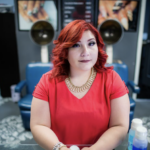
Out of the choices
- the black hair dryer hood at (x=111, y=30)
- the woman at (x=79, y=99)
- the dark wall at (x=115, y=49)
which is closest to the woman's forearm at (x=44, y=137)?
the woman at (x=79, y=99)

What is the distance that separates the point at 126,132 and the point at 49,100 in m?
0.53

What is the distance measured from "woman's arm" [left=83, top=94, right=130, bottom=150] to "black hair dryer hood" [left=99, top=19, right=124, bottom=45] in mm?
1491

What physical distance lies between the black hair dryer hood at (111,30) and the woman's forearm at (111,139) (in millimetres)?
1629

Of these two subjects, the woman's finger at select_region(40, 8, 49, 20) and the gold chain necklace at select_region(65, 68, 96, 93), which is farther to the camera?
the woman's finger at select_region(40, 8, 49, 20)

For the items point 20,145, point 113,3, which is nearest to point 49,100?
point 20,145

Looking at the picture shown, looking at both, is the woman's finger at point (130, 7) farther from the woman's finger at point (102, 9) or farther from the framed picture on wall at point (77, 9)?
the framed picture on wall at point (77, 9)

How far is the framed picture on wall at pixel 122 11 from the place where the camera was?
253 cm

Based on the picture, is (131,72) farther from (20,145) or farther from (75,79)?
(20,145)

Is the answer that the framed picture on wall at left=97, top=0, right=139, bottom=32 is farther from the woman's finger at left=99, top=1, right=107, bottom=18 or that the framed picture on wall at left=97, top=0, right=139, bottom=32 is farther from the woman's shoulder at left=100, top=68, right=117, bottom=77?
the woman's shoulder at left=100, top=68, right=117, bottom=77

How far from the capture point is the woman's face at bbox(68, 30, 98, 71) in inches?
35.3

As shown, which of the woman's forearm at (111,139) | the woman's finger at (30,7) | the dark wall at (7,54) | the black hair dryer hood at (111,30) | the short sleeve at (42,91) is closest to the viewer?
the woman's forearm at (111,139)

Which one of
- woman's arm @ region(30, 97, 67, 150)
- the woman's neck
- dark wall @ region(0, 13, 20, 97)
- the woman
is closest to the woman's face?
the woman

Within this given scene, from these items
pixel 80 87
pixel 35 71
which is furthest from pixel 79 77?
pixel 35 71

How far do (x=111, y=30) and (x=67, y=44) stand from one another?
156 cm
